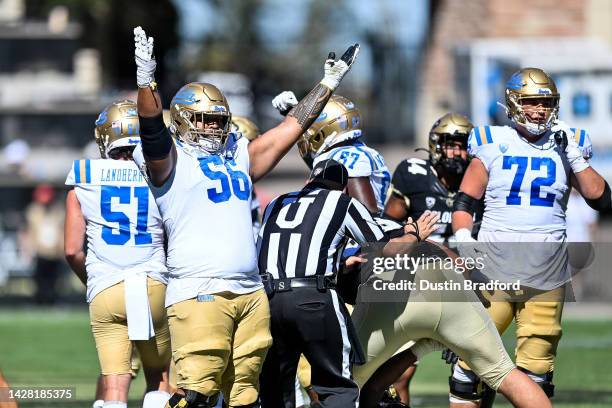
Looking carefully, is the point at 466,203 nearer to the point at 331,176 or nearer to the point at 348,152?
the point at 348,152

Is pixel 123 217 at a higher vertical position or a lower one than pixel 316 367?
higher

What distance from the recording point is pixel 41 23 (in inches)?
1109

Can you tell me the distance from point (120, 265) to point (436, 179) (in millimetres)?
2476

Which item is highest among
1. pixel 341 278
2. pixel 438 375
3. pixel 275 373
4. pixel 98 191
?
pixel 98 191

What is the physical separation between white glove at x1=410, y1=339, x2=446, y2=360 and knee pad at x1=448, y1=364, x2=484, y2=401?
0.51 metres

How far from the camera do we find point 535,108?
26.3 feet

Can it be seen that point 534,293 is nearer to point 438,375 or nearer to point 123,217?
point 123,217

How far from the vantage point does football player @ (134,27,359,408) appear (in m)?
6.62

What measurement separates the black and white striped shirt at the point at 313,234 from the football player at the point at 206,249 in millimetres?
233

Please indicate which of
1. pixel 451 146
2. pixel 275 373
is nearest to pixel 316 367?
pixel 275 373

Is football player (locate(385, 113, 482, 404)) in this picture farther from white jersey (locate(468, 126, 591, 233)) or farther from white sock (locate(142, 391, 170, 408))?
white sock (locate(142, 391, 170, 408))

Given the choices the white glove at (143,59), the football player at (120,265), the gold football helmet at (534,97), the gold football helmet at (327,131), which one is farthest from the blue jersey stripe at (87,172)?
the gold football helmet at (534,97)

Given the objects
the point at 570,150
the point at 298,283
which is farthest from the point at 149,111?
the point at 570,150

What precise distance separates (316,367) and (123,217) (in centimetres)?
154
